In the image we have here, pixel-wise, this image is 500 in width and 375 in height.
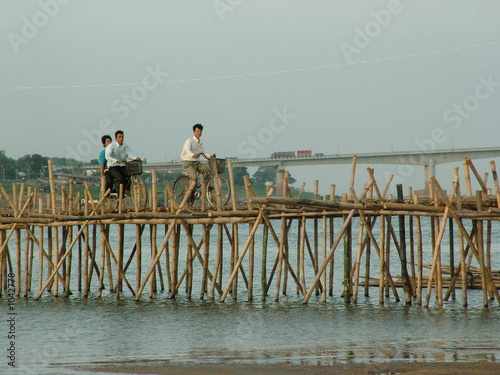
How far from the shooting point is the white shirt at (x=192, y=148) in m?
20.2

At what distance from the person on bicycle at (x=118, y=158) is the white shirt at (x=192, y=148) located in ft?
4.84

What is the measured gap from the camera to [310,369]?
1233cm

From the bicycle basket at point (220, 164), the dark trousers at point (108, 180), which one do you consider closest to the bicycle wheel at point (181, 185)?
the bicycle basket at point (220, 164)

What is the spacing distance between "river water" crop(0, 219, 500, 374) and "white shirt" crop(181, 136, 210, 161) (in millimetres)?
3753

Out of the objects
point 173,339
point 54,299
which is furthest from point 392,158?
point 173,339

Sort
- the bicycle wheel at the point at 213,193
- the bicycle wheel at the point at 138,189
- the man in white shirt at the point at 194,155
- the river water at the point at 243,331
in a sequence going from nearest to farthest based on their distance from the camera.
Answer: the river water at the point at 243,331
the man in white shirt at the point at 194,155
the bicycle wheel at the point at 213,193
the bicycle wheel at the point at 138,189

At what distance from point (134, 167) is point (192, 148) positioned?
1.84 m

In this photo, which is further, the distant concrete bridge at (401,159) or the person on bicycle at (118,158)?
the distant concrete bridge at (401,159)

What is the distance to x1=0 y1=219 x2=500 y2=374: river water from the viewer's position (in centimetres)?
1382

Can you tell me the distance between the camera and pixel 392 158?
7812cm

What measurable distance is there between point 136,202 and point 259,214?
3.46 m

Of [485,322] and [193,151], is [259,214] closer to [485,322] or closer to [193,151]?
Result: [193,151]

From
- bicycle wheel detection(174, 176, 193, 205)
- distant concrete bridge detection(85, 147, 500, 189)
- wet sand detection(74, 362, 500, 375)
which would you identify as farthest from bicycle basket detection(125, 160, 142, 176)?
distant concrete bridge detection(85, 147, 500, 189)

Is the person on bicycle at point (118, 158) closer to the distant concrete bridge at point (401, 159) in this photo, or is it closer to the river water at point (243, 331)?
the river water at point (243, 331)
